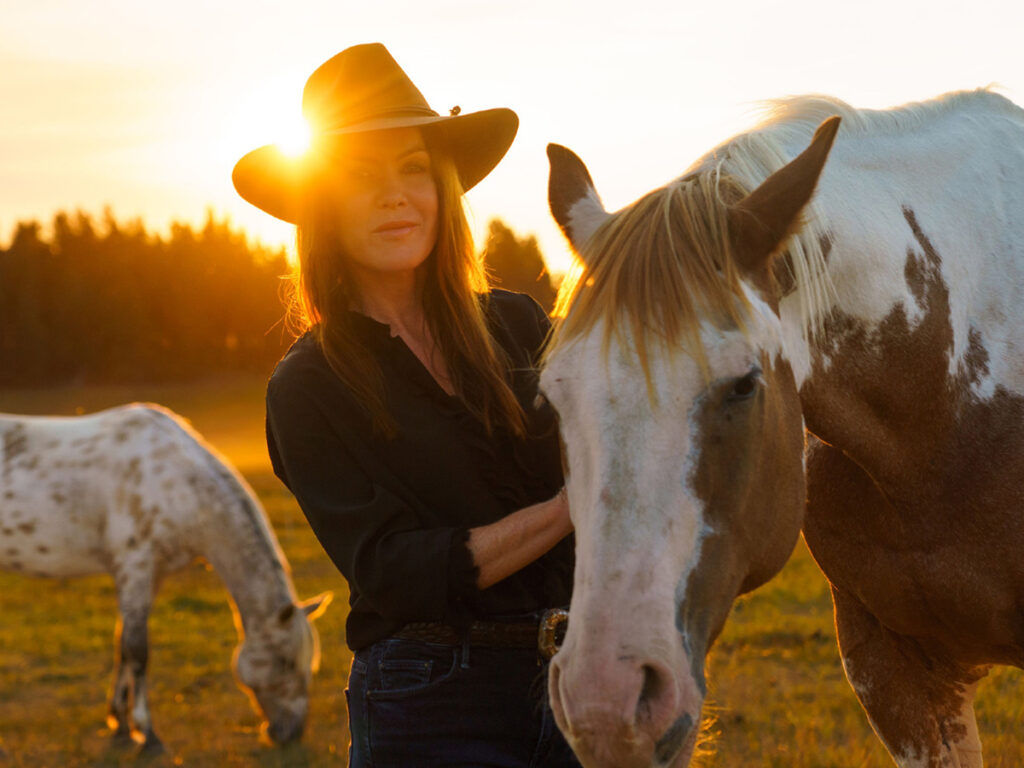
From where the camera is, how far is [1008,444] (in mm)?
2389

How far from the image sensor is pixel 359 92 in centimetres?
254

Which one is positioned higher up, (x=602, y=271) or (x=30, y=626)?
(x=602, y=271)

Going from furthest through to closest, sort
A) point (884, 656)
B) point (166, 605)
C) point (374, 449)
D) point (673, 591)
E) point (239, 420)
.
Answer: point (239, 420) < point (166, 605) < point (884, 656) < point (374, 449) < point (673, 591)

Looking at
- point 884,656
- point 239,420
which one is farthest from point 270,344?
point 884,656

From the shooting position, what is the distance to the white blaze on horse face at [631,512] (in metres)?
1.59

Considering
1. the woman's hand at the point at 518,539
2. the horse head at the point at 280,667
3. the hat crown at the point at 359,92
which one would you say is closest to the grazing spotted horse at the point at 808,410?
the woman's hand at the point at 518,539

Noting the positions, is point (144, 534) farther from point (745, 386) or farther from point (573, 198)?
point (745, 386)

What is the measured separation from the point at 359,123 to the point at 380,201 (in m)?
0.20

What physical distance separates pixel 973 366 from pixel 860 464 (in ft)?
1.16

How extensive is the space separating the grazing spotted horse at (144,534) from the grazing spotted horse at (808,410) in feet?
13.4

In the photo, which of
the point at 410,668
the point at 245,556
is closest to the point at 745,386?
the point at 410,668

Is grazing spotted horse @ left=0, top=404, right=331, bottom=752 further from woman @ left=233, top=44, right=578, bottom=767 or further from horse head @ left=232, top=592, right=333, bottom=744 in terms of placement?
woman @ left=233, top=44, right=578, bottom=767

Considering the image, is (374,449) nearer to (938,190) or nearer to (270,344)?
(938,190)

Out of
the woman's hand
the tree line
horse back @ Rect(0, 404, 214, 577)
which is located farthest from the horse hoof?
the tree line
